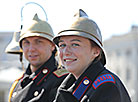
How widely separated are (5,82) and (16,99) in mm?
12470

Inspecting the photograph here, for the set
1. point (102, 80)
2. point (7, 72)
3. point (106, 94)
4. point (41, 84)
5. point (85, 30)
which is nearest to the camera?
point (106, 94)

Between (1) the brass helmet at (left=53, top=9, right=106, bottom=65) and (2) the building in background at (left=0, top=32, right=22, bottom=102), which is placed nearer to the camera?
(1) the brass helmet at (left=53, top=9, right=106, bottom=65)

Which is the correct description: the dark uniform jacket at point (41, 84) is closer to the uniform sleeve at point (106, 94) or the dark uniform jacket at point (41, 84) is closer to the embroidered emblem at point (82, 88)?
the embroidered emblem at point (82, 88)

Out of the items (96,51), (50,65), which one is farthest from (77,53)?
(50,65)

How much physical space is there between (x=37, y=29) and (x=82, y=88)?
143 centimetres

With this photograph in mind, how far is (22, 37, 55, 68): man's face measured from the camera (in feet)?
14.7

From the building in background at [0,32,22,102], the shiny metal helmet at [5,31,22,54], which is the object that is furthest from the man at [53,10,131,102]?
the building in background at [0,32,22,102]

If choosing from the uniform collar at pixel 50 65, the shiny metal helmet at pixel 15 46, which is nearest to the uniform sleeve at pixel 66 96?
the uniform collar at pixel 50 65

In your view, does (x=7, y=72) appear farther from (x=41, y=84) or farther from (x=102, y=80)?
(x=102, y=80)

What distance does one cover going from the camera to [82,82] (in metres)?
3.47

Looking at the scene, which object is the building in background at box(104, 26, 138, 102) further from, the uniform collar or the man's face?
the man's face

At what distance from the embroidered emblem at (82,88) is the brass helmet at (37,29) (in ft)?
4.06

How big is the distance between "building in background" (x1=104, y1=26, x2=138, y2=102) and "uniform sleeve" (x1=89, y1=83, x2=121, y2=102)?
33.5 meters

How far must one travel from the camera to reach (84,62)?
11.5 ft
